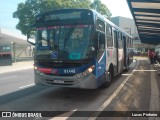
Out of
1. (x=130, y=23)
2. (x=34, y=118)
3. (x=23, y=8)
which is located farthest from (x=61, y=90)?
(x=130, y=23)

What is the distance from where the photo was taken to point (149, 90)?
38.2 feet

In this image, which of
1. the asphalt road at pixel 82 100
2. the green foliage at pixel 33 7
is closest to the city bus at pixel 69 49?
the asphalt road at pixel 82 100

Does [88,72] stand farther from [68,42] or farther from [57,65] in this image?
[68,42]

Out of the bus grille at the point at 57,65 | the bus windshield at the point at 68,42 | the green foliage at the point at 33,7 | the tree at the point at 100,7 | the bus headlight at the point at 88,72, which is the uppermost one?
the tree at the point at 100,7

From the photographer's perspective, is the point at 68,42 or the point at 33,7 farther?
the point at 33,7

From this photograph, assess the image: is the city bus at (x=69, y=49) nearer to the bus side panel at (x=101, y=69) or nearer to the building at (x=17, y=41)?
the bus side panel at (x=101, y=69)

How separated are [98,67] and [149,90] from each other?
3.28m

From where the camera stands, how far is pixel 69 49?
363 inches

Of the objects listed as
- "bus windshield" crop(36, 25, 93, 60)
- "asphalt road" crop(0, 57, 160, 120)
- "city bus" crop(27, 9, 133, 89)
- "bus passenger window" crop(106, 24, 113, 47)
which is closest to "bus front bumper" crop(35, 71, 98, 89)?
"city bus" crop(27, 9, 133, 89)

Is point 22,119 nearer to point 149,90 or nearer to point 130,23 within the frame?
point 149,90

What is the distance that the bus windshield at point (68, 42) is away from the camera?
9133 mm

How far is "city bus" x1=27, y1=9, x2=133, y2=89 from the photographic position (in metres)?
9.12

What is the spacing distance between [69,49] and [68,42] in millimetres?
254

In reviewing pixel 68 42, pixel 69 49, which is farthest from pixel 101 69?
pixel 68 42
